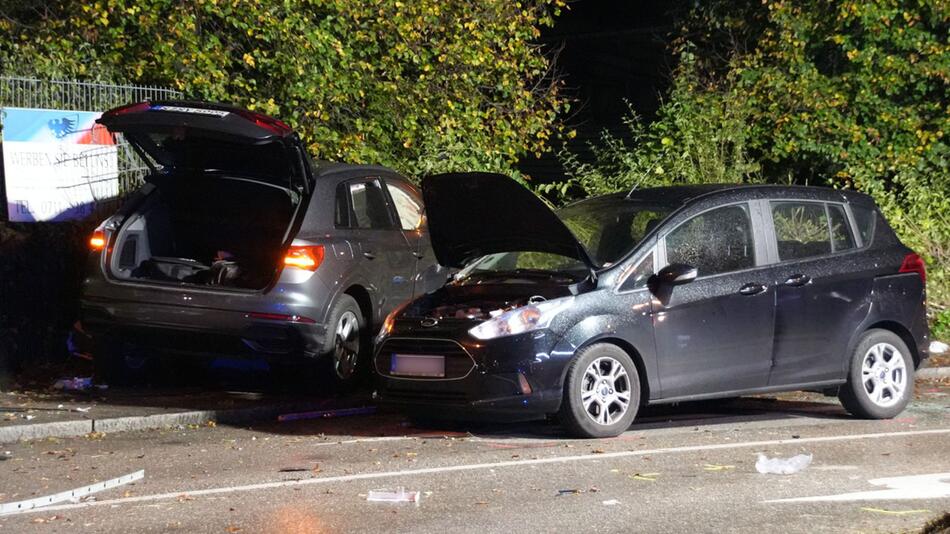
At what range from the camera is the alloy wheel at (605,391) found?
30.6 feet

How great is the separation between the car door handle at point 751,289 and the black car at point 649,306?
10 millimetres

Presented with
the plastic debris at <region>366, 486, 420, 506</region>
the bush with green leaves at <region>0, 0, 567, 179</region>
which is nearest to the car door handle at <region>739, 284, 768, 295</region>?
the plastic debris at <region>366, 486, 420, 506</region>

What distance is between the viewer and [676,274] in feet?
31.2

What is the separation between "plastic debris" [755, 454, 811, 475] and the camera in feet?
27.1

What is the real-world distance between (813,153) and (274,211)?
8544 mm

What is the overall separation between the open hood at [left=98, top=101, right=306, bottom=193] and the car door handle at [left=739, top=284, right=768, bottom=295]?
355 cm

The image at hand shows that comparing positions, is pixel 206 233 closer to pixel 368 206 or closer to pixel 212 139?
pixel 212 139

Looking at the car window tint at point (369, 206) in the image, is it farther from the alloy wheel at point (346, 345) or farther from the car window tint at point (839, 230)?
the car window tint at point (839, 230)

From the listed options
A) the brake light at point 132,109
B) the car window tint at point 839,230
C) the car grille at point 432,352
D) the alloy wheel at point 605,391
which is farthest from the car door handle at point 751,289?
the brake light at point 132,109

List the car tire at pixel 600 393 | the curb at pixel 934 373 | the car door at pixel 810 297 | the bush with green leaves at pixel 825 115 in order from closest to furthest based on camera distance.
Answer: the car tire at pixel 600 393, the car door at pixel 810 297, the curb at pixel 934 373, the bush with green leaves at pixel 825 115

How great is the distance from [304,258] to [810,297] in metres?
3.84

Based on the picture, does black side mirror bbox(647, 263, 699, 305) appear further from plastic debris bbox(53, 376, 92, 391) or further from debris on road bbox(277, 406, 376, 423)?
plastic debris bbox(53, 376, 92, 391)

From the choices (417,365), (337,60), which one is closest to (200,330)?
(417,365)

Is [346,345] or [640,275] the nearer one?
[640,275]
